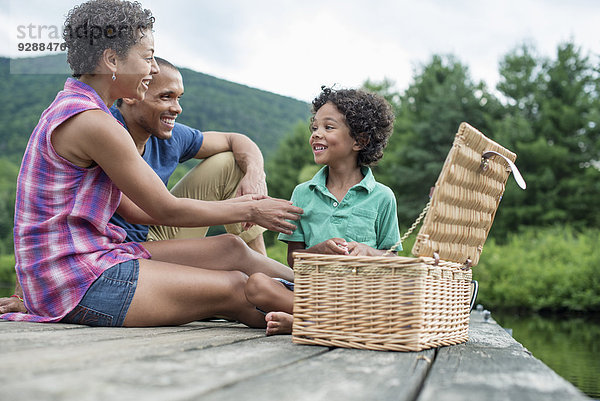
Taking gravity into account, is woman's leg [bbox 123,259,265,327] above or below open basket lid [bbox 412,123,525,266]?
below

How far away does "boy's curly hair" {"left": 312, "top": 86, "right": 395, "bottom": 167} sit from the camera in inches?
122

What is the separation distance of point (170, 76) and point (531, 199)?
2227 centimetres

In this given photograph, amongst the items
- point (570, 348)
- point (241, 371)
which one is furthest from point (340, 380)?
point (570, 348)

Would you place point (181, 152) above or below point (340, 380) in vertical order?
above

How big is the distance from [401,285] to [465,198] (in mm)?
430

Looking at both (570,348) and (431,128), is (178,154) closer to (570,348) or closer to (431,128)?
(570,348)

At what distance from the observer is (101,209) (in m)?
2.40

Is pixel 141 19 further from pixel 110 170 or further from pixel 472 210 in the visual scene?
pixel 472 210

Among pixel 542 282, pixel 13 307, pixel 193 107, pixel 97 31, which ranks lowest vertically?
pixel 542 282

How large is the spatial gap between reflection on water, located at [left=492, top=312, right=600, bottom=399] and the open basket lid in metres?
2.41

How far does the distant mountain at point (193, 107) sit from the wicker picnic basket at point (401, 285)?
30114 millimetres

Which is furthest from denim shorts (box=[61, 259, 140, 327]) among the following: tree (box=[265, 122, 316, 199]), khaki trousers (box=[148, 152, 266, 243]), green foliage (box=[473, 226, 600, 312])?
tree (box=[265, 122, 316, 199])

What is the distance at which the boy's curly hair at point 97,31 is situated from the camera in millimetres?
2502

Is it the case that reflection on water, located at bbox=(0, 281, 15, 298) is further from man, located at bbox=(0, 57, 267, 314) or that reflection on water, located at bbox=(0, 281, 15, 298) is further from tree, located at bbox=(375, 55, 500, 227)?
tree, located at bbox=(375, 55, 500, 227)
